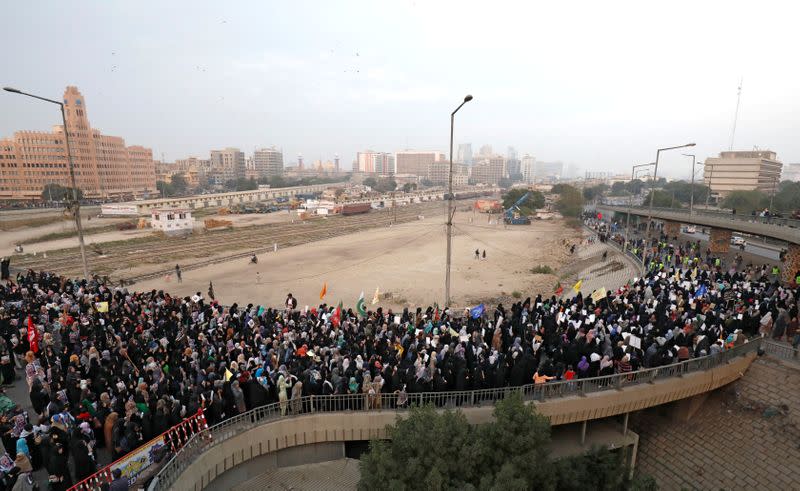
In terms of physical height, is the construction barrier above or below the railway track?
above

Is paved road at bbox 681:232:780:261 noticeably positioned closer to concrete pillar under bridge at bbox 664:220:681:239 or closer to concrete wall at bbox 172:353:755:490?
concrete pillar under bridge at bbox 664:220:681:239

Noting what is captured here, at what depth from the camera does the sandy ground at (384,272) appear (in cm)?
2600

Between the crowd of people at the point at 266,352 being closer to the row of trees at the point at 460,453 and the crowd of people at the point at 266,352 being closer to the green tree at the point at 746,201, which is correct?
the row of trees at the point at 460,453

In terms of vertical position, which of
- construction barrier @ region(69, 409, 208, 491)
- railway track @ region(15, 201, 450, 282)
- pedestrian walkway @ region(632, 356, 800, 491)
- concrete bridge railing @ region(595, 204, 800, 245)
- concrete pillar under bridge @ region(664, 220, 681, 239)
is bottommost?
railway track @ region(15, 201, 450, 282)

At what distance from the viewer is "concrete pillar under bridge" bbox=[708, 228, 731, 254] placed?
29.5m

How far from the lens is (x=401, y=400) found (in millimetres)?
8625

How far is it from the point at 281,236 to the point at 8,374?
141 ft

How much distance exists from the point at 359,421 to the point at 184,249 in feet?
133

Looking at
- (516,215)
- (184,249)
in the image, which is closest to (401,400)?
(184,249)

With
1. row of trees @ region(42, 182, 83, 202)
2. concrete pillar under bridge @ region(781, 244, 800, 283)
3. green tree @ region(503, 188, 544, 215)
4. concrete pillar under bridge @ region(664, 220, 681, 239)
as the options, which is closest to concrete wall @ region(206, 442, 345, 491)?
concrete pillar under bridge @ region(781, 244, 800, 283)

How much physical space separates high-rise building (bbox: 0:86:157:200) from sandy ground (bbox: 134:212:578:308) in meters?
69.3

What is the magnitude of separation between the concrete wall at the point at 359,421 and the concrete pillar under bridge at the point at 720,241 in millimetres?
23739

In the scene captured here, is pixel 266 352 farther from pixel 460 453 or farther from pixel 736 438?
pixel 736 438

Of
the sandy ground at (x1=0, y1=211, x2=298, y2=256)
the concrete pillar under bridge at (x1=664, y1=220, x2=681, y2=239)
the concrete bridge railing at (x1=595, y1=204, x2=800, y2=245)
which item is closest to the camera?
the concrete bridge railing at (x1=595, y1=204, x2=800, y2=245)
